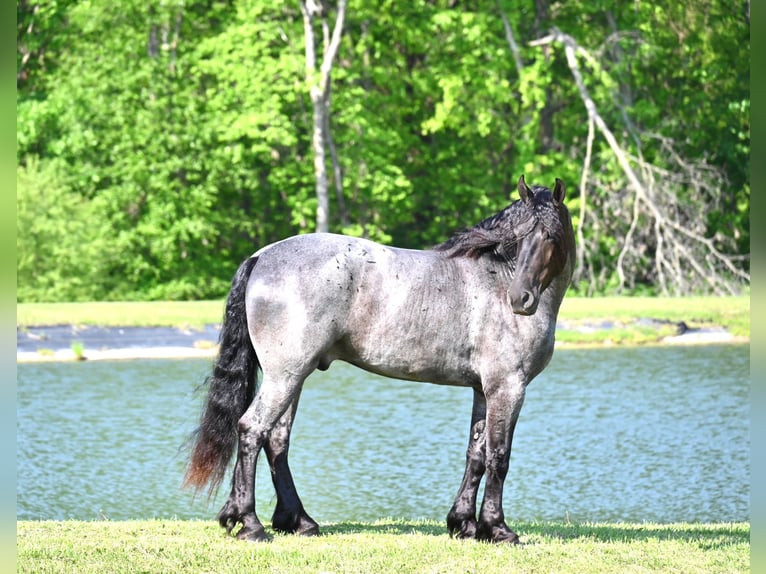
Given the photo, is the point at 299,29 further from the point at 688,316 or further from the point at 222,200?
the point at 688,316

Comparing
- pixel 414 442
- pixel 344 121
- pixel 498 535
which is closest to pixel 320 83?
pixel 344 121

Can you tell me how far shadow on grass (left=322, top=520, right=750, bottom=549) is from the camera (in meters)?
6.20

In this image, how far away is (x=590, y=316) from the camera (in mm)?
17062

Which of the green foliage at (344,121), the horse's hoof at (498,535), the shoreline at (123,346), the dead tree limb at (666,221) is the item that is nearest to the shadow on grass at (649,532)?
the horse's hoof at (498,535)

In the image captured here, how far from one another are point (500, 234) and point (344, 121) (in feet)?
52.9

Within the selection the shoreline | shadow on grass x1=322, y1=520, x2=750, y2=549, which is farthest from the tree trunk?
shadow on grass x1=322, y1=520, x2=750, y2=549

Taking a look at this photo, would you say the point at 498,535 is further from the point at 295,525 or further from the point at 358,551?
the point at 295,525

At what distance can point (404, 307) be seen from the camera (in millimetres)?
5918

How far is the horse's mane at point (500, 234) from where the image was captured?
233 inches

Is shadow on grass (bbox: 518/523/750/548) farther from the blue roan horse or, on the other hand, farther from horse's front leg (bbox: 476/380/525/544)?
the blue roan horse

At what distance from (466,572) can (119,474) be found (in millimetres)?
4886

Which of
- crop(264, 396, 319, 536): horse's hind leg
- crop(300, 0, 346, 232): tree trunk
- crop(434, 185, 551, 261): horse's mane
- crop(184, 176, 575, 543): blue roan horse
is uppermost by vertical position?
crop(300, 0, 346, 232): tree trunk

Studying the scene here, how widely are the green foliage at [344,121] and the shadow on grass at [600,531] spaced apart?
13771mm

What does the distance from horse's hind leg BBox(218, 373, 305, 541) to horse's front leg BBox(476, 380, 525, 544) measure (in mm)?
949
